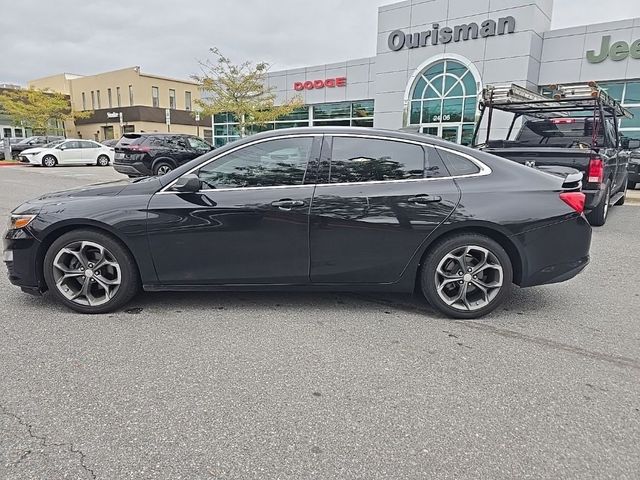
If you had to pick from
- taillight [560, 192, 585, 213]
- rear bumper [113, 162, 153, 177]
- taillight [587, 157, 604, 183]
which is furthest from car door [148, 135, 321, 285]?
rear bumper [113, 162, 153, 177]

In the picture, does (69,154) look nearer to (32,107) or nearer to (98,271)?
(32,107)

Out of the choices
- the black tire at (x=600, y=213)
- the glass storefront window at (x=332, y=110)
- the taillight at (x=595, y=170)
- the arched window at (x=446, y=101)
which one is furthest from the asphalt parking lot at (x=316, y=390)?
the glass storefront window at (x=332, y=110)

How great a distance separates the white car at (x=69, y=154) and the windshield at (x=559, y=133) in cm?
1998

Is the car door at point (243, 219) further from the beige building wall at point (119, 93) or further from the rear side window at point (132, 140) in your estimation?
the beige building wall at point (119, 93)

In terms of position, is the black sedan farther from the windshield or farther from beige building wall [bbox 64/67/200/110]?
beige building wall [bbox 64/67/200/110]

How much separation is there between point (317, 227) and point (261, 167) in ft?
2.28

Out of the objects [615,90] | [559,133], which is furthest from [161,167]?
[615,90]

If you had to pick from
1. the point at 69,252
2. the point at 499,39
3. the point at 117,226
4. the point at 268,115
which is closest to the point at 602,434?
the point at 117,226

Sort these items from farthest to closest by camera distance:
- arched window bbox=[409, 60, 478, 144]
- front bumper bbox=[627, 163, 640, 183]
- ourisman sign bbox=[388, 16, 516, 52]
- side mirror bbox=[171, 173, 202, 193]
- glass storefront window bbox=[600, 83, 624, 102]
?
arched window bbox=[409, 60, 478, 144], ourisman sign bbox=[388, 16, 516, 52], glass storefront window bbox=[600, 83, 624, 102], front bumper bbox=[627, 163, 640, 183], side mirror bbox=[171, 173, 202, 193]

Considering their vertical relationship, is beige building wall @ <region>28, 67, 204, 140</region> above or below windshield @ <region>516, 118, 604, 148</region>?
above

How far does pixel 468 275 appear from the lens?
3740 mm

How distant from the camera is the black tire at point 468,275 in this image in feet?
12.1

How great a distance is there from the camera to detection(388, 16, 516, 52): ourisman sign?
1809 cm

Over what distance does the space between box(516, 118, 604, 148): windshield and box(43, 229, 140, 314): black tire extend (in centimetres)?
746
